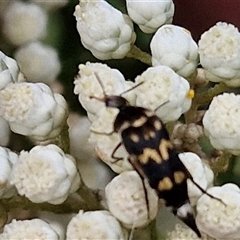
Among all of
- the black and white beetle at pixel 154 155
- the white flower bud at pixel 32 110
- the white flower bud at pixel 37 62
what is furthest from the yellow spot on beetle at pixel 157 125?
the white flower bud at pixel 37 62

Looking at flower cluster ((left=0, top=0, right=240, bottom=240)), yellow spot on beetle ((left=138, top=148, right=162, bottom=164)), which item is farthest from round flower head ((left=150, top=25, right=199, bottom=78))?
yellow spot on beetle ((left=138, top=148, right=162, bottom=164))

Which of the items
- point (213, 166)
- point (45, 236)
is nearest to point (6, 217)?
point (45, 236)

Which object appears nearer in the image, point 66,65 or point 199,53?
point 199,53

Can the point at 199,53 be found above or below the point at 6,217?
above

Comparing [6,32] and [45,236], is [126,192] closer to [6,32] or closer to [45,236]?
[45,236]

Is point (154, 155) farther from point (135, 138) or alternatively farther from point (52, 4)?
point (52, 4)

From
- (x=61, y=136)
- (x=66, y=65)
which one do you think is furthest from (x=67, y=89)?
(x=61, y=136)
